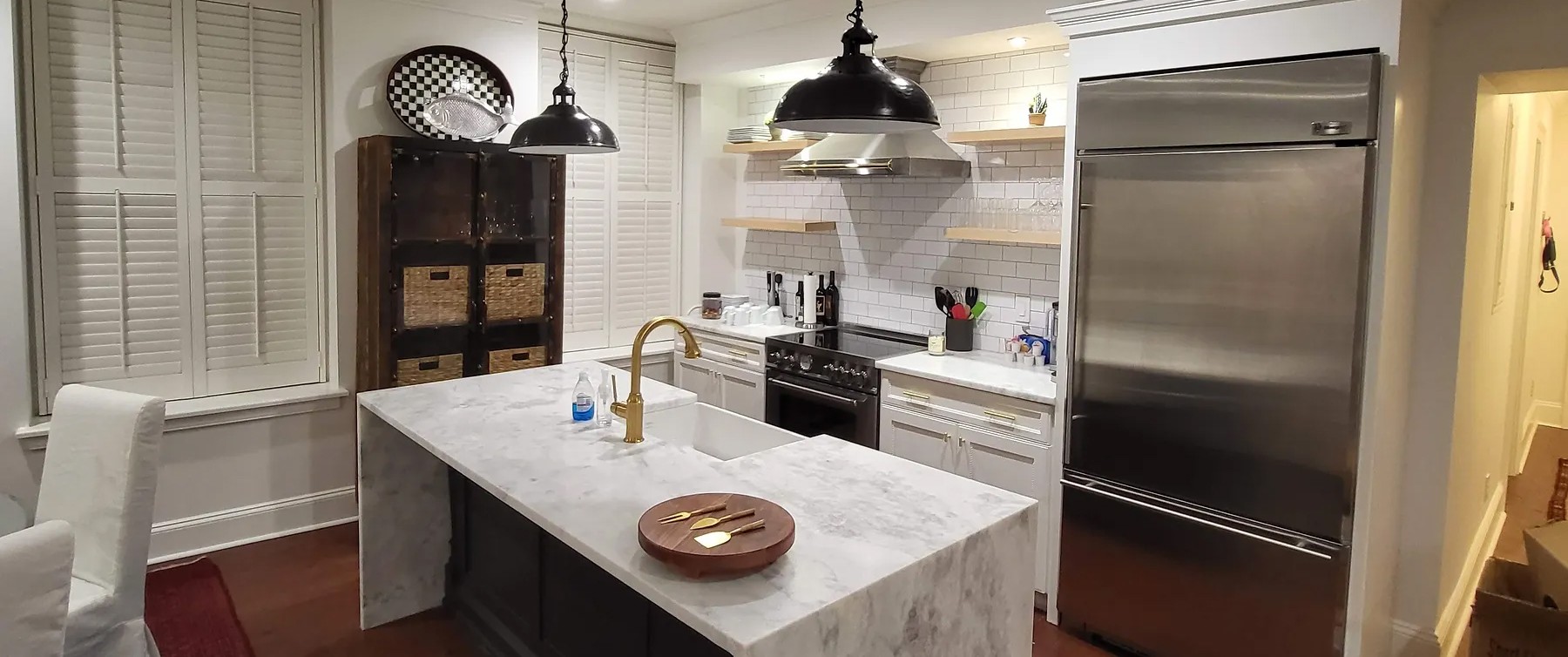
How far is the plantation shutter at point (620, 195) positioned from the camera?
5.27 metres

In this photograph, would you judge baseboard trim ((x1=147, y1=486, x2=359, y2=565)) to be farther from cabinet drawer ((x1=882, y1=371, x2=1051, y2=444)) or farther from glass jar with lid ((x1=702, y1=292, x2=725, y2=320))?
cabinet drawer ((x1=882, y1=371, x2=1051, y2=444))

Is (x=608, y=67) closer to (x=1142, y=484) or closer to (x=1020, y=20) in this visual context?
(x=1020, y=20)

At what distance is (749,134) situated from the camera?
5449 millimetres

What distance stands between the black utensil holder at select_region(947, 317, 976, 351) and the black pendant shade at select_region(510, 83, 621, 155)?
2001mm

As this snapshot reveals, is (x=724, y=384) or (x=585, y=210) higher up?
(x=585, y=210)

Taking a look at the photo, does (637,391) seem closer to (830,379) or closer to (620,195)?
(830,379)

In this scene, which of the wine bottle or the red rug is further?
the wine bottle

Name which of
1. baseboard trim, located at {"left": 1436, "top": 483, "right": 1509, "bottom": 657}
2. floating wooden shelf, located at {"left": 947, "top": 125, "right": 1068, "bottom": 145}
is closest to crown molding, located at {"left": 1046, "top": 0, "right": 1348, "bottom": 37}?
floating wooden shelf, located at {"left": 947, "top": 125, "right": 1068, "bottom": 145}

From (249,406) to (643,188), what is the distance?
8.09 ft

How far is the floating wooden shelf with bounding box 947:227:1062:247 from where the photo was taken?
388 centimetres

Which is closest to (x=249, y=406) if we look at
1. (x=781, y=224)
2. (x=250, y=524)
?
(x=250, y=524)

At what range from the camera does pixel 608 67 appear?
211 inches

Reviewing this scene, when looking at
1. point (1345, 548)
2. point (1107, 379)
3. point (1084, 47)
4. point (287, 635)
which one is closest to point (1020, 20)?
point (1084, 47)

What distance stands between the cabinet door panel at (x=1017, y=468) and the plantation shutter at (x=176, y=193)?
3.14 metres
